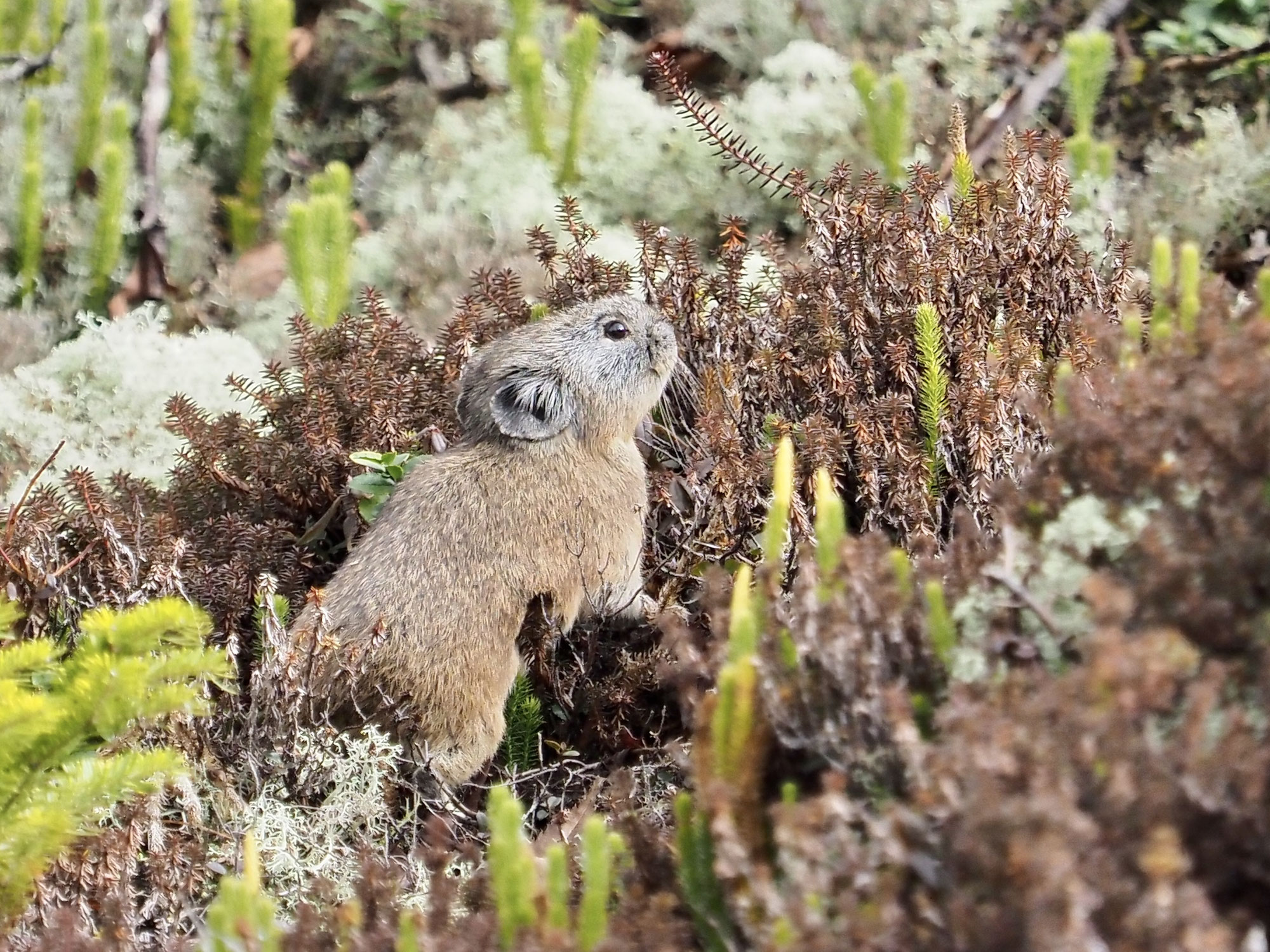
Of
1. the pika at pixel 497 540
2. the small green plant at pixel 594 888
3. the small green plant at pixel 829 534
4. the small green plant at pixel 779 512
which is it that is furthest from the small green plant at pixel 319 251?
the small green plant at pixel 594 888

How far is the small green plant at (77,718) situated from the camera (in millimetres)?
2359

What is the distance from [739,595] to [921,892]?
1.96ft

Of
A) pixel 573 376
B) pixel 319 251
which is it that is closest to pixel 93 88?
pixel 319 251

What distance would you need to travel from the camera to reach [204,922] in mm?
2924

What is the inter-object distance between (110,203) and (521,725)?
3473mm

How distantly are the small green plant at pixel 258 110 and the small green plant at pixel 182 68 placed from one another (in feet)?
0.91

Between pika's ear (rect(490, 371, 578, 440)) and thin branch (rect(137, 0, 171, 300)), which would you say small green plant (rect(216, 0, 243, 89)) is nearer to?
thin branch (rect(137, 0, 171, 300))

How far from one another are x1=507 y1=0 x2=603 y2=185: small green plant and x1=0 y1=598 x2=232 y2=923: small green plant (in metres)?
3.99

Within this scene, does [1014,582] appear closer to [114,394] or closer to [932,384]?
[932,384]

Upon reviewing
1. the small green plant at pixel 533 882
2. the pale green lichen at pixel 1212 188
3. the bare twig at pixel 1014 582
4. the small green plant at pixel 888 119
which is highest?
the small green plant at pixel 888 119

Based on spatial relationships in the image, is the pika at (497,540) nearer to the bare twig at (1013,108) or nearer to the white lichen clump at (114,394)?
the white lichen clump at (114,394)

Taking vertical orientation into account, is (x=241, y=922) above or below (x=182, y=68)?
below

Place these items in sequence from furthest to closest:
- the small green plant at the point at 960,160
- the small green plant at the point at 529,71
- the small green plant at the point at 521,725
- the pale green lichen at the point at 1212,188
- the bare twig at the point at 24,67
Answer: the bare twig at the point at 24,67, the small green plant at the point at 529,71, the pale green lichen at the point at 1212,188, the small green plant at the point at 960,160, the small green plant at the point at 521,725

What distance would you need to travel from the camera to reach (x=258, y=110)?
A: 6840 millimetres
